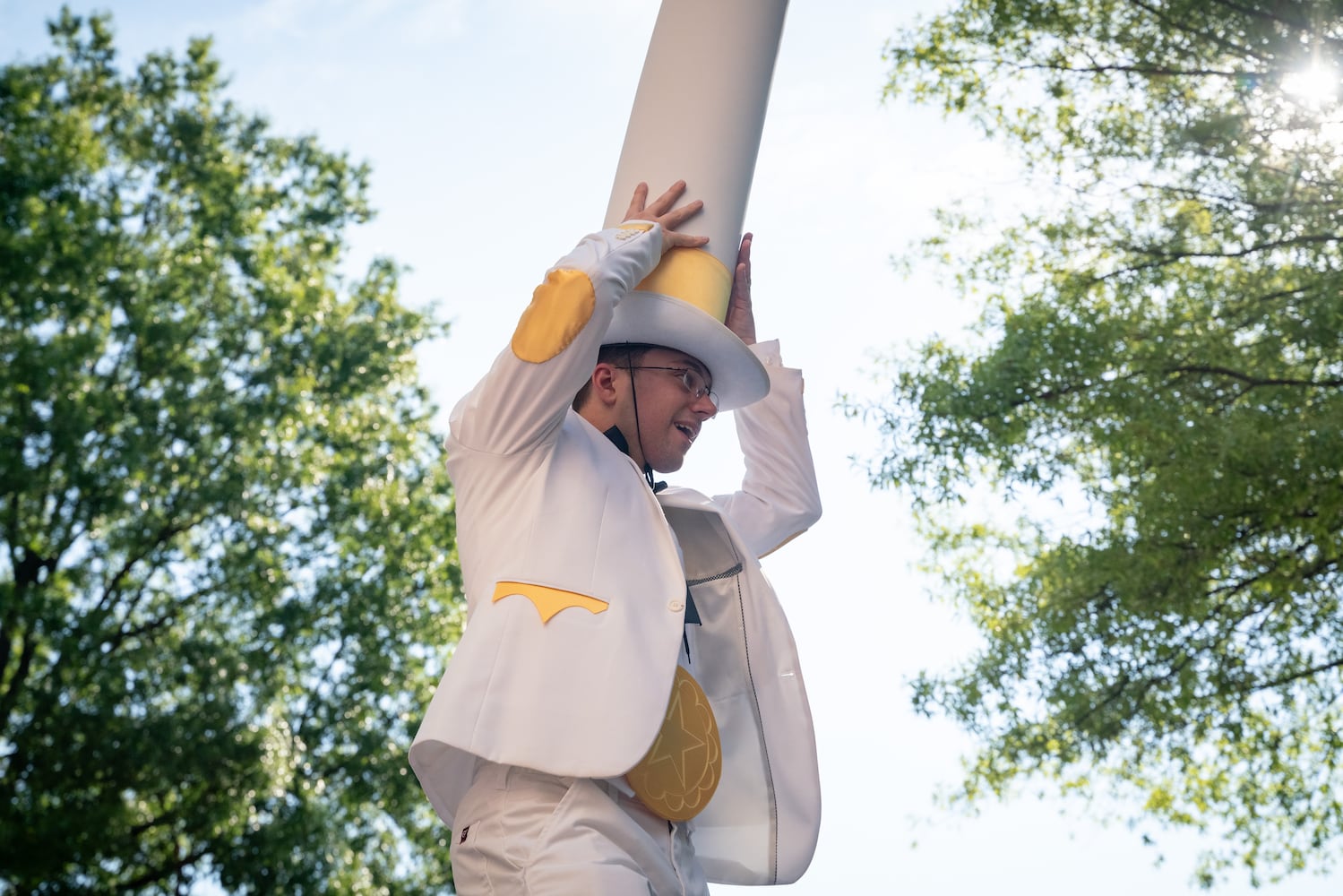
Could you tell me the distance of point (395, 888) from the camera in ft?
35.3

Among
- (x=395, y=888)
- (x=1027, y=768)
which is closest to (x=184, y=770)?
(x=395, y=888)

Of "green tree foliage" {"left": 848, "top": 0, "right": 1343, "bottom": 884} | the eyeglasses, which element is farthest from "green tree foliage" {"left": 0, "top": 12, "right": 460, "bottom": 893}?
the eyeglasses

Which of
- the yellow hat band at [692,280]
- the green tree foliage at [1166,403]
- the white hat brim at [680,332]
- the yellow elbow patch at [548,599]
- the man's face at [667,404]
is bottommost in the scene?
the yellow elbow patch at [548,599]

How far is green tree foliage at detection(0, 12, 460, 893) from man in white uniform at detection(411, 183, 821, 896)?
7.62 m

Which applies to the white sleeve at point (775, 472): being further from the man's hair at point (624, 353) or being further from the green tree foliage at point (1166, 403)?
the green tree foliage at point (1166, 403)

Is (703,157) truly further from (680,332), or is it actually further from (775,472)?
(775,472)

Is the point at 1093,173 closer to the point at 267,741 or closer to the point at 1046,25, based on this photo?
the point at 1046,25

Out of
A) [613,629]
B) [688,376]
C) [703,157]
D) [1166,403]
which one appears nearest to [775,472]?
[688,376]

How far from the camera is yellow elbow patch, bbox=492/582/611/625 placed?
2291 millimetres

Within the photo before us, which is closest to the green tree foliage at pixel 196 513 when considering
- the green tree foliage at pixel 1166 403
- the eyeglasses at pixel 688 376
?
the green tree foliage at pixel 1166 403

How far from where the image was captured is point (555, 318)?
2320 millimetres

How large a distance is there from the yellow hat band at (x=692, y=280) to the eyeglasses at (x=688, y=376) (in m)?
0.13

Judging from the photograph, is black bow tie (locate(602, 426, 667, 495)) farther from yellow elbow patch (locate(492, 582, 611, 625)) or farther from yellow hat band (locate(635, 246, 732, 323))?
yellow elbow patch (locate(492, 582, 611, 625))

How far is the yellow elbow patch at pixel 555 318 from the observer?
231 cm
